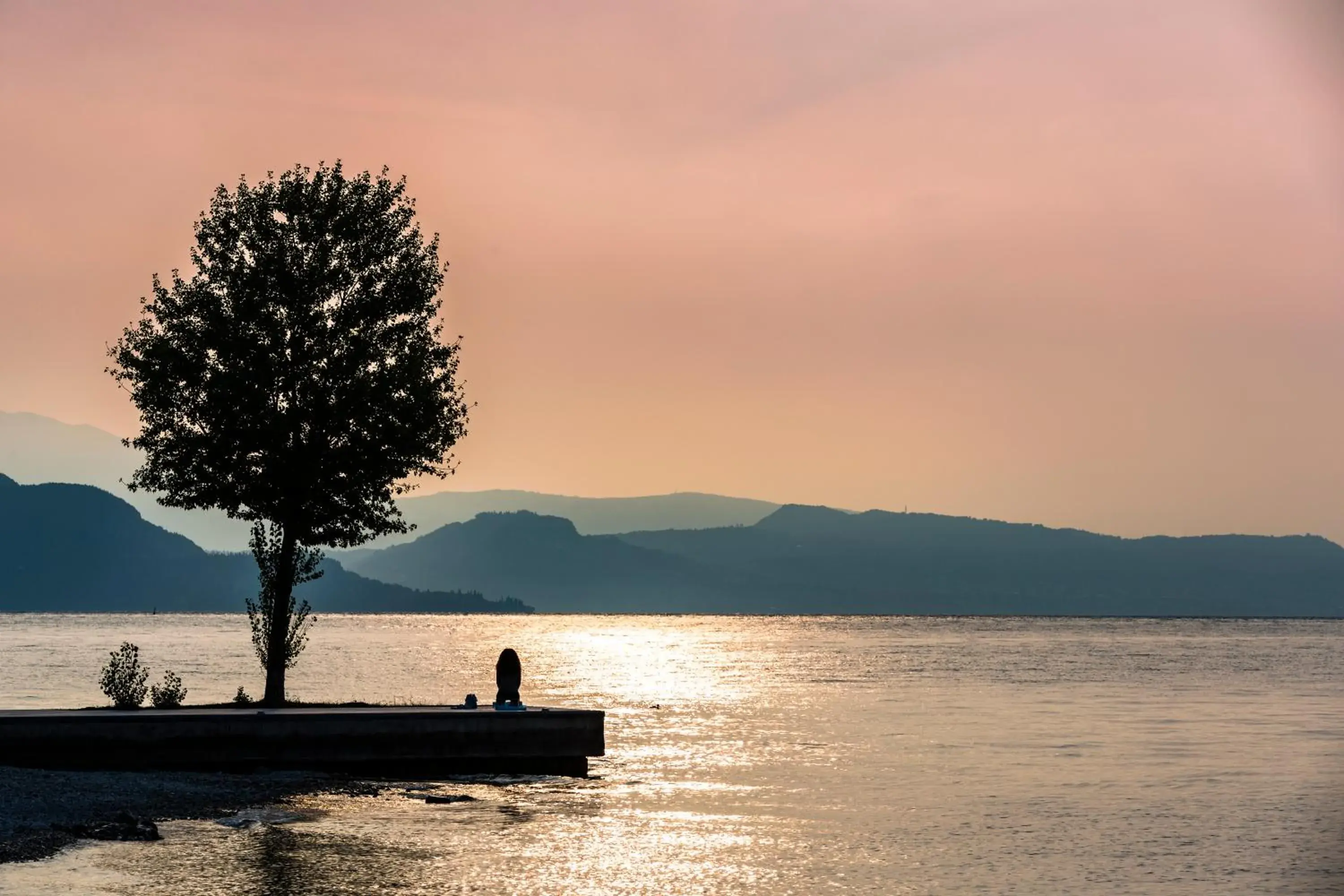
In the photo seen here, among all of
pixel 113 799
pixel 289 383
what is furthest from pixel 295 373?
pixel 113 799

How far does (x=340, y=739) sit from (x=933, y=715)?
48.2 metres

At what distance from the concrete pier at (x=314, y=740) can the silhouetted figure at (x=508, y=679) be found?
0.67m

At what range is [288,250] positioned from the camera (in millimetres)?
51594

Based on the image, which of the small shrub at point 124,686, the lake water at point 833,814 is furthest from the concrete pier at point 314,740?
the small shrub at point 124,686

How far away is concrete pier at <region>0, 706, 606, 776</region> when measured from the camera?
3925cm

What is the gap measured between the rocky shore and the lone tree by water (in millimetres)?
10090

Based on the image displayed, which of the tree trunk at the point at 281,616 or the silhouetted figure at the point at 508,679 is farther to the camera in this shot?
the tree trunk at the point at 281,616

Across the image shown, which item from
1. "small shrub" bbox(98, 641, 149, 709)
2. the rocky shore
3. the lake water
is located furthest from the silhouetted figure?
"small shrub" bbox(98, 641, 149, 709)

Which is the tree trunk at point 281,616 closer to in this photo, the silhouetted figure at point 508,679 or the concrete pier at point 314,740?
the concrete pier at point 314,740

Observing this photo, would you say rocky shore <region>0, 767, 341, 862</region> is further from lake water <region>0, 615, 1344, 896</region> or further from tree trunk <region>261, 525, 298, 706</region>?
tree trunk <region>261, 525, 298, 706</region>

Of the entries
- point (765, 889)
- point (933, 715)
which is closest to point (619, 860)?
point (765, 889)

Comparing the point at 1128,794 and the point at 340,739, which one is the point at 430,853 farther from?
the point at 1128,794

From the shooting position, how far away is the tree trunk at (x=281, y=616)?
165 ft

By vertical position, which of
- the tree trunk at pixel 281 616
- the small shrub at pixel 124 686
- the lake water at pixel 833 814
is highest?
the tree trunk at pixel 281 616
